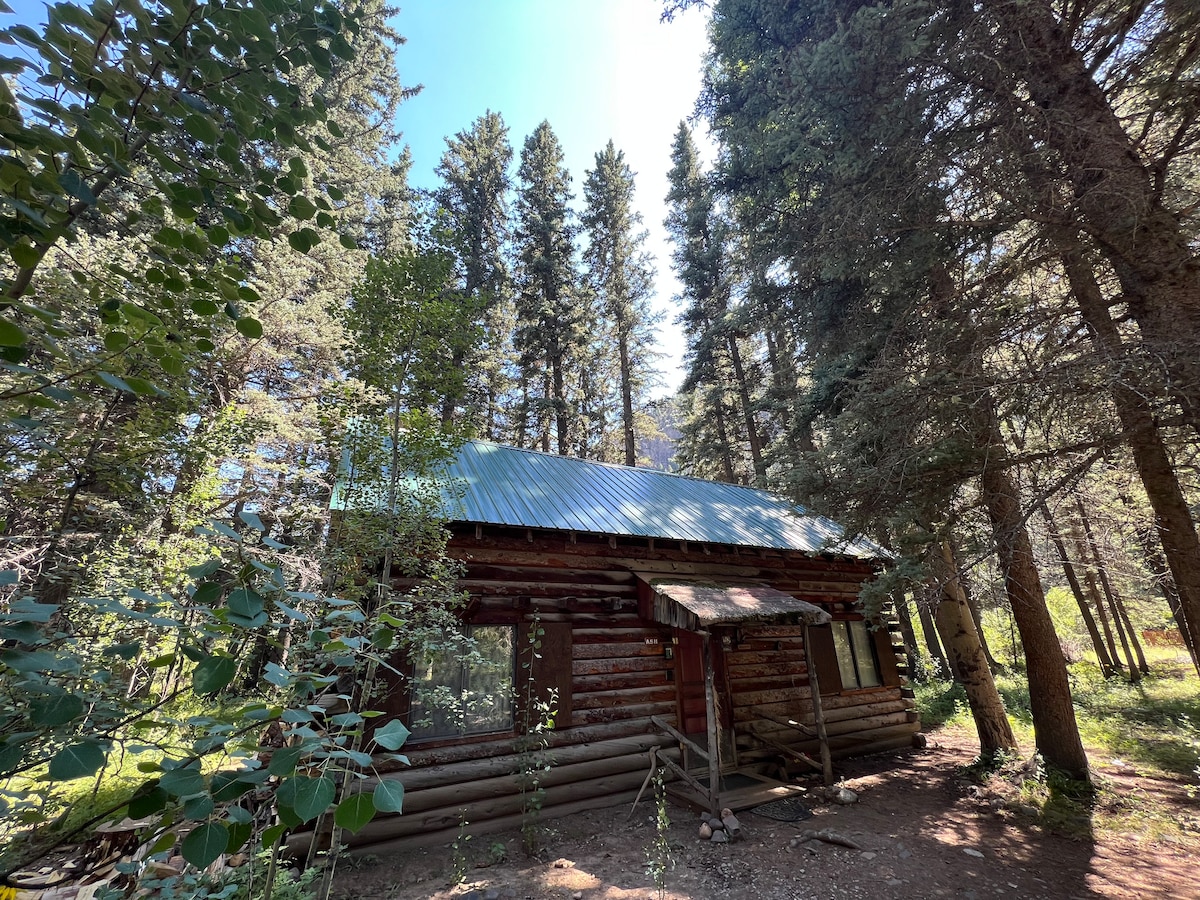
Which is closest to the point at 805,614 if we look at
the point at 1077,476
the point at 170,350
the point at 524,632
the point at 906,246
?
the point at 1077,476

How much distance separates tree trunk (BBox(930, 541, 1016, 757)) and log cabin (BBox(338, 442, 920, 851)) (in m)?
1.84

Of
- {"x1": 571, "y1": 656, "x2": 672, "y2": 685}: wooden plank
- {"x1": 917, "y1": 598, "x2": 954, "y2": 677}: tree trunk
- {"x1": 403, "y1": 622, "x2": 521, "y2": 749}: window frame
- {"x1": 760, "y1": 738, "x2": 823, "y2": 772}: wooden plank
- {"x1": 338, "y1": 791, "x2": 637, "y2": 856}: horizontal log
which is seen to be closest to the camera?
{"x1": 338, "y1": 791, "x2": 637, "y2": 856}: horizontal log

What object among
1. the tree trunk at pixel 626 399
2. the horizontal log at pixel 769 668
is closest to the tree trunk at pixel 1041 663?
the horizontal log at pixel 769 668

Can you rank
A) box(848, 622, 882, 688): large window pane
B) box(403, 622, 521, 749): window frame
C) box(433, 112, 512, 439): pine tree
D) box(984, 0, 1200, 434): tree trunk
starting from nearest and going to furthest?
1. box(984, 0, 1200, 434): tree trunk
2. box(403, 622, 521, 749): window frame
3. box(848, 622, 882, 688): large window pane
4. box(433, 112, 512, 439): pine tree

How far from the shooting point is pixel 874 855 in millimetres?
5734

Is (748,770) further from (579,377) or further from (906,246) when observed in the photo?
(579,377)

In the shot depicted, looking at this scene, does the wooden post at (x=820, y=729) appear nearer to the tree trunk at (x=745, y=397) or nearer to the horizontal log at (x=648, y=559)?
the horizontal log at (x=648, y=559)

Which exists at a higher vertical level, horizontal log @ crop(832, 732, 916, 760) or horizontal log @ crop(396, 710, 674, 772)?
horizontal log @ crop(396, 710, 674, 772)

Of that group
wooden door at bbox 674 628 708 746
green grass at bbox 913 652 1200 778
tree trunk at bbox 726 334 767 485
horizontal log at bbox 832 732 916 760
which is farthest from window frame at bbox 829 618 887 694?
tree trunk at bbox 726 334 767 485

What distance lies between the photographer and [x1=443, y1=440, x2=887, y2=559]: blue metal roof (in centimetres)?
763

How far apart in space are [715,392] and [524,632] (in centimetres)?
1340

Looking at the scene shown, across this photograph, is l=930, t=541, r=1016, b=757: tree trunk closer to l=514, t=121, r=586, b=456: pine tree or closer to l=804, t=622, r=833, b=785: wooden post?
l=804, t=622, r=833, b=785: wooden post

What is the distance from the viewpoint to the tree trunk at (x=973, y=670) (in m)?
8.38

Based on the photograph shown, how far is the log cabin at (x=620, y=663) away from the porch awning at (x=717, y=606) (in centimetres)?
4
